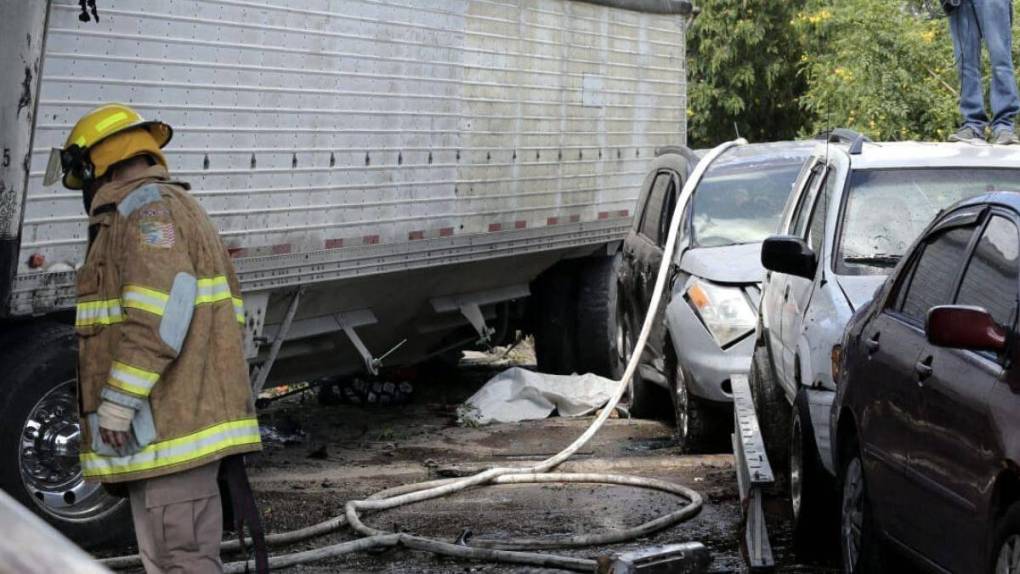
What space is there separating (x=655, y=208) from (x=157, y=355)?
25.2 feet

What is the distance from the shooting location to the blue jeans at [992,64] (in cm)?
961

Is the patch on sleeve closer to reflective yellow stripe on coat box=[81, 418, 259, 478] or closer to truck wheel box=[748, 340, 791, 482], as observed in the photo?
reflective yellow stripe on coat box=[81, 418, 259, 478]

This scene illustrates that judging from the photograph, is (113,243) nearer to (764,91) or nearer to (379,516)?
(379,516)

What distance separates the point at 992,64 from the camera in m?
9.66

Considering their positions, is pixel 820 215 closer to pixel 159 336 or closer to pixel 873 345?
pixel 873 345

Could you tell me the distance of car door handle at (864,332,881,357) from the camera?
6070mm

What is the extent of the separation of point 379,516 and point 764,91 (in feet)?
64.1

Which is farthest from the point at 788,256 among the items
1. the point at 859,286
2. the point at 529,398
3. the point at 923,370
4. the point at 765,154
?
the point at 529,398

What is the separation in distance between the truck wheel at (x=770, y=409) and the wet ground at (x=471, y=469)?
0.29m

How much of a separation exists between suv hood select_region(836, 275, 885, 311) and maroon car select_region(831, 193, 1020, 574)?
678 millimetres

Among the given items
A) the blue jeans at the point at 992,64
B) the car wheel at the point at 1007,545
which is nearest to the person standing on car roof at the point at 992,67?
the blue jeans at the point at 992,64

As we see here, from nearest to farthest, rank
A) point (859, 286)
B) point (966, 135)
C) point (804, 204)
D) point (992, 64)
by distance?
point (859, 286) → point (804, 204) → point (966, 135) → point (992, 64)

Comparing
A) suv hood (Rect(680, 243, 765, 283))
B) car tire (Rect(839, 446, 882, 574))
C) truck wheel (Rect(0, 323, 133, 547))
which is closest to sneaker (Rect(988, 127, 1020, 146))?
suv hood (Rect(680, 243, 765, 283))

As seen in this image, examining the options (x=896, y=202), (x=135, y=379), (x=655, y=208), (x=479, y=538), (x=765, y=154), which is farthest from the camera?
(x=655, y=208)
